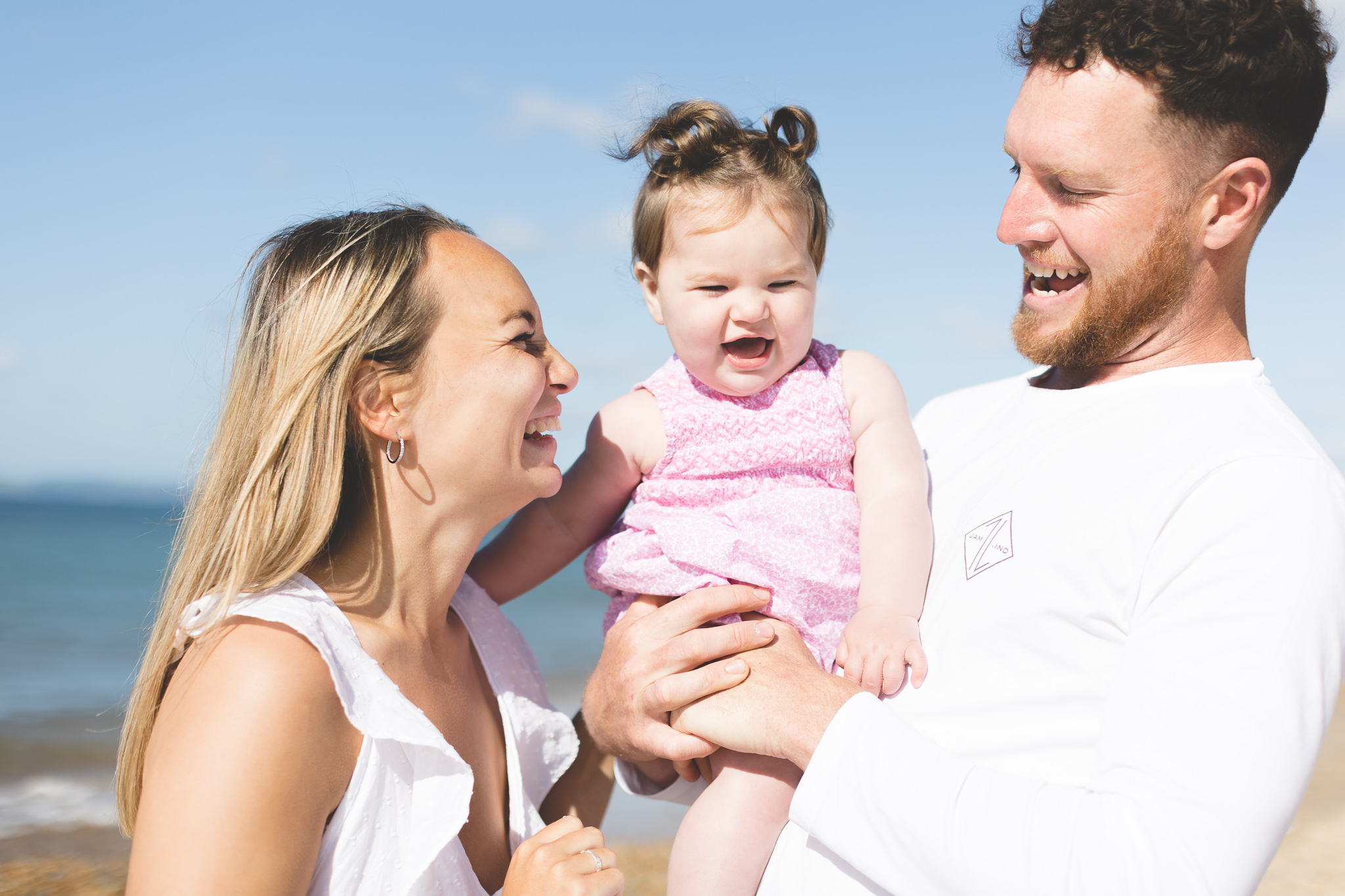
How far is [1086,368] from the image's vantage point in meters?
2.59

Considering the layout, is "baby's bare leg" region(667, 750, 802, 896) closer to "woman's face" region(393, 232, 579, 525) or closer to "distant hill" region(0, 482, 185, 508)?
"woman's face" region(393, 232, 579, 525)

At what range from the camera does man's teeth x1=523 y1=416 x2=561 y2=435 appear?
245 cm

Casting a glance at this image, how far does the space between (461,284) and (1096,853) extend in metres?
1.87

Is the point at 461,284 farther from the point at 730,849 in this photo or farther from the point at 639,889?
the point at 639,889

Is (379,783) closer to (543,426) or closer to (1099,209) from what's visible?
(543,426)

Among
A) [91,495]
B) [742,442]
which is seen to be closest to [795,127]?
[742,442]

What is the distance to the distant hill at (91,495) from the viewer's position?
2354 inches

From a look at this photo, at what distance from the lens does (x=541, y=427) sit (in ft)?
8.19

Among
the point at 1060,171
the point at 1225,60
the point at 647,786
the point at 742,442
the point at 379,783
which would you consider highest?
the point at 1225,60

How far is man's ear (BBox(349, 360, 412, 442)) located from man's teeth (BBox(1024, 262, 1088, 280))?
1814 mm

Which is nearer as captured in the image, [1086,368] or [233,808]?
[233,808]

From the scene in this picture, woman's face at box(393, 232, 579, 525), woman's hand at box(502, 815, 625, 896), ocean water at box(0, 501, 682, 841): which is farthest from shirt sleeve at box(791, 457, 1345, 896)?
ocean water at box(0, 501, 682, 841)

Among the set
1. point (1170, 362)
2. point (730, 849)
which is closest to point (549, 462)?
point (730, 849)

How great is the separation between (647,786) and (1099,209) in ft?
7.07
